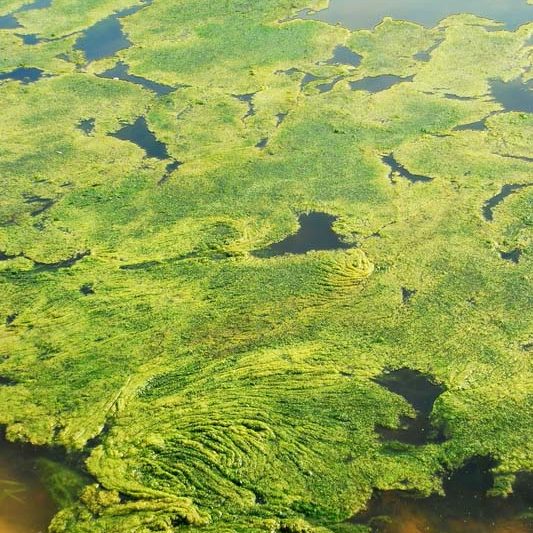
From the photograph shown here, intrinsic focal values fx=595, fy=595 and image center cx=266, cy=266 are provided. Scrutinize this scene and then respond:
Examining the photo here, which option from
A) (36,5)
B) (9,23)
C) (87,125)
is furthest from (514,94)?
(36,5)

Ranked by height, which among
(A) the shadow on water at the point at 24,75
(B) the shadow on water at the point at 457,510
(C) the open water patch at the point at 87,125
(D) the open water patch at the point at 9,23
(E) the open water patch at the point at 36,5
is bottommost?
(B) the shadow on water at the point at 457,510

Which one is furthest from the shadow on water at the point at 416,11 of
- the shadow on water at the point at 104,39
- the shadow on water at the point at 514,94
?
the shadow on water at the point at 104,39

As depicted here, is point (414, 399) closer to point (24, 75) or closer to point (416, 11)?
point (24, 75)

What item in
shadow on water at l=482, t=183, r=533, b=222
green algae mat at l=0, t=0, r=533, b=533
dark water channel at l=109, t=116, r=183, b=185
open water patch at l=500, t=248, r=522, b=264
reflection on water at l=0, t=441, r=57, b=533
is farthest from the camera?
dark water channel at l=109, t=116, r=183, b=185

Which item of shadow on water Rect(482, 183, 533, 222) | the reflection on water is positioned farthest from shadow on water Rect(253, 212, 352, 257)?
the reflection on water

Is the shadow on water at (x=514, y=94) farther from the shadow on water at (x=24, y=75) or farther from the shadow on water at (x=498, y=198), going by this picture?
the shadow on water at (x=24, y=75)

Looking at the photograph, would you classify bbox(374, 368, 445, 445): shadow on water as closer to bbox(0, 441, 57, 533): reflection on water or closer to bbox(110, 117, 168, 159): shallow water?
bbox(0, 441, 57, 533): reflection on water
